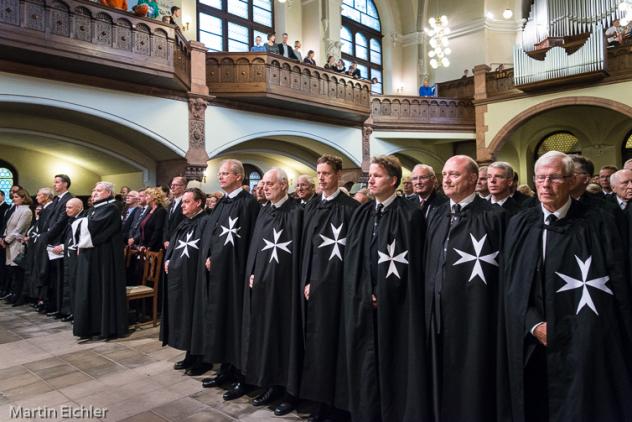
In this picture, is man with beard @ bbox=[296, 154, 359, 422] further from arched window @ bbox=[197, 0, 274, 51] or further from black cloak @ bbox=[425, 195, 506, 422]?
arched window @ bbox=[197, 0, 274, 51]

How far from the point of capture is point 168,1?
1090 centimetres

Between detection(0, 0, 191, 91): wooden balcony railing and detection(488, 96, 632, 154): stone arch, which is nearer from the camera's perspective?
detection(0, 0, 191, 91): wooden balcony railing

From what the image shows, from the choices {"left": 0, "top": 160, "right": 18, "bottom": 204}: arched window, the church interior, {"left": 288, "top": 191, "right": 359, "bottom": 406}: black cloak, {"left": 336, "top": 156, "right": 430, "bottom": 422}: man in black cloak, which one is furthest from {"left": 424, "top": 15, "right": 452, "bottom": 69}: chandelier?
{"left": 0, "top": 160, "right": 18, "bottom": 204}: arched window

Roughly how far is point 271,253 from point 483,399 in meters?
1.71

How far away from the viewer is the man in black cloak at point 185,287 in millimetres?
4000

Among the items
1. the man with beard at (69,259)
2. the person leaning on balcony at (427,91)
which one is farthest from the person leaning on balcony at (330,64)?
the man with beard at (69,259)

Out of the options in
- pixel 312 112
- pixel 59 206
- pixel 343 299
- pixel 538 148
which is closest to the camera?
pixel 343 299

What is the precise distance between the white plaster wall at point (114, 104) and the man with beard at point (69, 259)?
8.40 feet

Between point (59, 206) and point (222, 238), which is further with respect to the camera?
point (59, 206)

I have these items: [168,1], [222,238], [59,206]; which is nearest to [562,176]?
[222,238]

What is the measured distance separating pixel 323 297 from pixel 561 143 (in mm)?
15025

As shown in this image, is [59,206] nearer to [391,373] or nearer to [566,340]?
[391,373]

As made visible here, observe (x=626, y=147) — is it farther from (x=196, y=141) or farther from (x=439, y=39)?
(x=196, y=141)

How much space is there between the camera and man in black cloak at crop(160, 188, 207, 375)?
4.00 m
